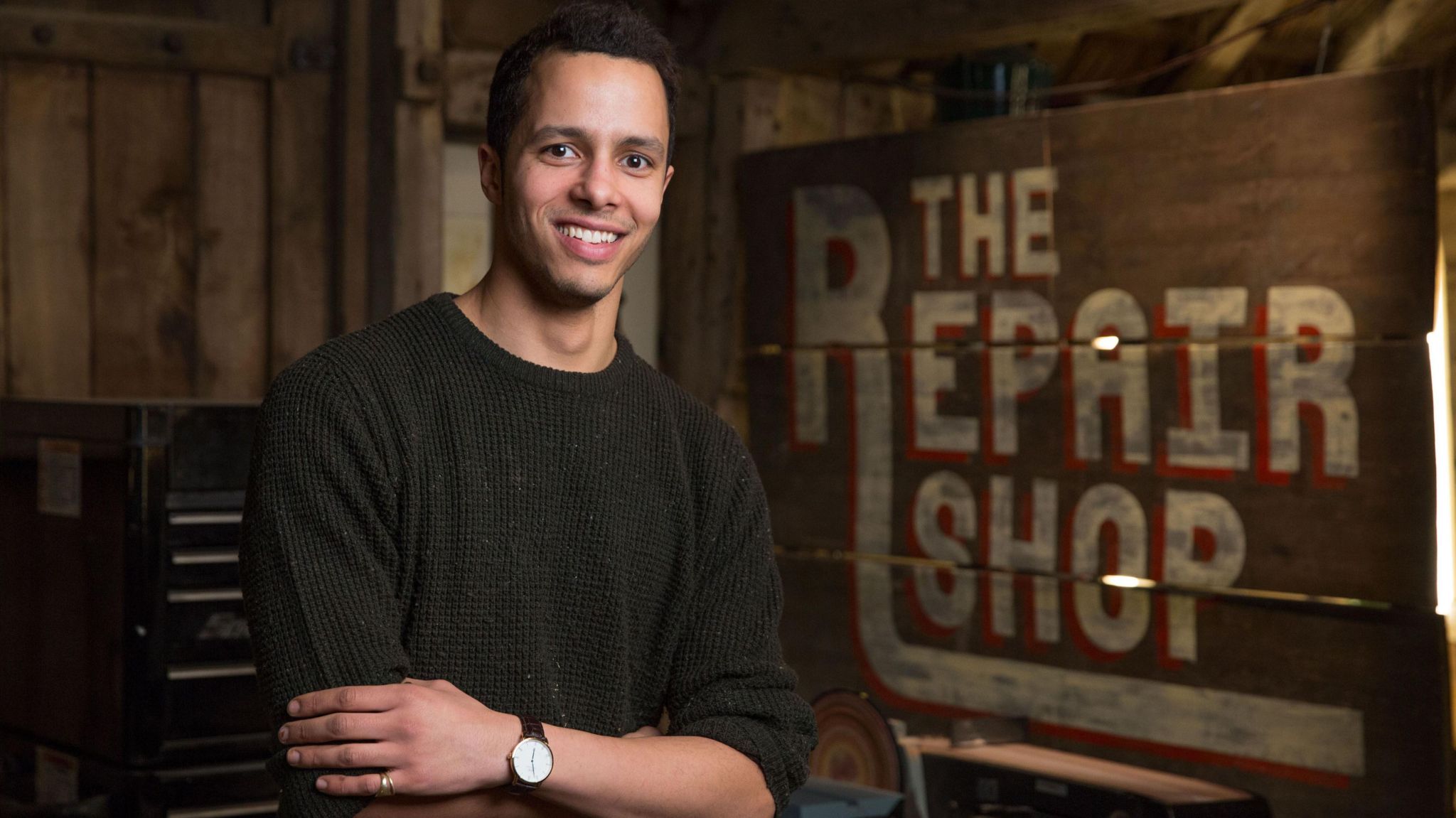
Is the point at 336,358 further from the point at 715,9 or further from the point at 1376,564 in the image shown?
the point at 715,9

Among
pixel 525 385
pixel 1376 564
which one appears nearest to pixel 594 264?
pixel 525 385

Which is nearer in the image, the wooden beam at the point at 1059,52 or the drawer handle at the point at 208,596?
the drawer handle at the point at 208,596

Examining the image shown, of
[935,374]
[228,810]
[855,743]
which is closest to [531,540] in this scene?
[855,743]

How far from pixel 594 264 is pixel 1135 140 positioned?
8.61 ft

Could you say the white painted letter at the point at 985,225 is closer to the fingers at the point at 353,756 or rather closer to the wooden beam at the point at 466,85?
the wooden beam at the point at 466,85

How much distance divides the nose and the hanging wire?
2673mm

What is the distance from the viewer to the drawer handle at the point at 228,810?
3115mm

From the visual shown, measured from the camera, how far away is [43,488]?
10.9ft

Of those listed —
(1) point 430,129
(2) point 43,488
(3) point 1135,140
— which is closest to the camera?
(2) point 43,488

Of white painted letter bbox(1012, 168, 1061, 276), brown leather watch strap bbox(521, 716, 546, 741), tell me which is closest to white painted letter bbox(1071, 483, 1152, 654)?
white painted letter bbox(1012, 168, 1061, 276)

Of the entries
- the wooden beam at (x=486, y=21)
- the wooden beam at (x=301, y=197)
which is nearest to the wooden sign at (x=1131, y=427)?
the wooden beam at (x=486, y=21)

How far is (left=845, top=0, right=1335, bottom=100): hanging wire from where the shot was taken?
383 cm

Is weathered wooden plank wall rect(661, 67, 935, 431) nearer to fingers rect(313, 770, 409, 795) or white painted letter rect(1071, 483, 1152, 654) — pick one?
white painted letter rect(1071, 483, 1152, 654)

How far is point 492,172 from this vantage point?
5.84 ft
